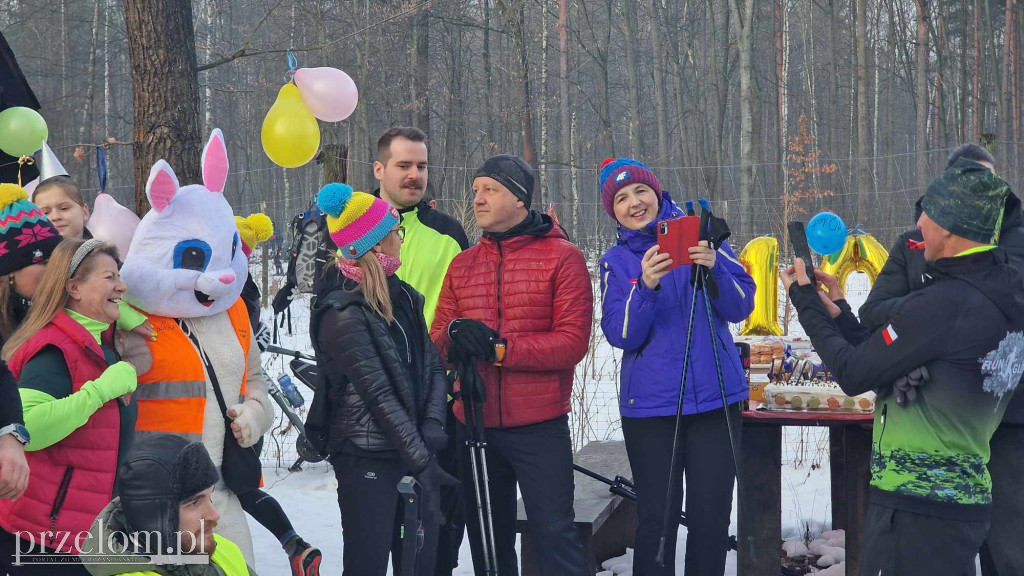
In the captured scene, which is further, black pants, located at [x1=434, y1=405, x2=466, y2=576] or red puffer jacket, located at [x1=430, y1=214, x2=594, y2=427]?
black pants, located at [x1=434, y1=405, x2=466, y2=576]

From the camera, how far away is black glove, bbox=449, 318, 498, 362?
3.32 metres

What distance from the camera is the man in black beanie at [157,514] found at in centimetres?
167

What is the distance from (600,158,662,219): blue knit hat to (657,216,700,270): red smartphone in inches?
12.4

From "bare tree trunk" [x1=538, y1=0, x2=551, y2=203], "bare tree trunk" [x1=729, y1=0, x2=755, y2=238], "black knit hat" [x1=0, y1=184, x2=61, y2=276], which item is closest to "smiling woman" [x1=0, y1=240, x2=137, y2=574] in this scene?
"black knit hat" [x1=0, y1=184, x2=61, y2=276]

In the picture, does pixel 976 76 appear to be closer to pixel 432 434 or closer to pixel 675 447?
pixel 675 447

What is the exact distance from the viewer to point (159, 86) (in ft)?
16.9

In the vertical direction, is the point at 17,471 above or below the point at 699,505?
above

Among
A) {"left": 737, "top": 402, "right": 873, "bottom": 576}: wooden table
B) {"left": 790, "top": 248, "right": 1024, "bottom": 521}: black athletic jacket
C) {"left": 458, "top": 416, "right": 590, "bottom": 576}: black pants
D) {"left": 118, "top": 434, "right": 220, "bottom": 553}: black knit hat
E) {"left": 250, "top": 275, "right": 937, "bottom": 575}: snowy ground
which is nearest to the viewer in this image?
{"left": 118, "top": 434, "right": 220, "bottom": 553}: black knit hat

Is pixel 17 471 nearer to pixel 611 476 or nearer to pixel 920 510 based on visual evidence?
pixel 920 510

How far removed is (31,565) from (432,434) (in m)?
1.28

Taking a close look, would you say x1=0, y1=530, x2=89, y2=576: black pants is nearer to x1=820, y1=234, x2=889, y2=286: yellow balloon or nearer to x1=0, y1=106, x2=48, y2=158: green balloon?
x1=0, y1=106, x2=48, y2=158: green balloon

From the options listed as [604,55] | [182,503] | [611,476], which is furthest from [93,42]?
[182,503]

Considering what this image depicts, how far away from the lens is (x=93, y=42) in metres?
21.8

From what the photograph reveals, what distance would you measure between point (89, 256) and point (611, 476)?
9.08 ft
